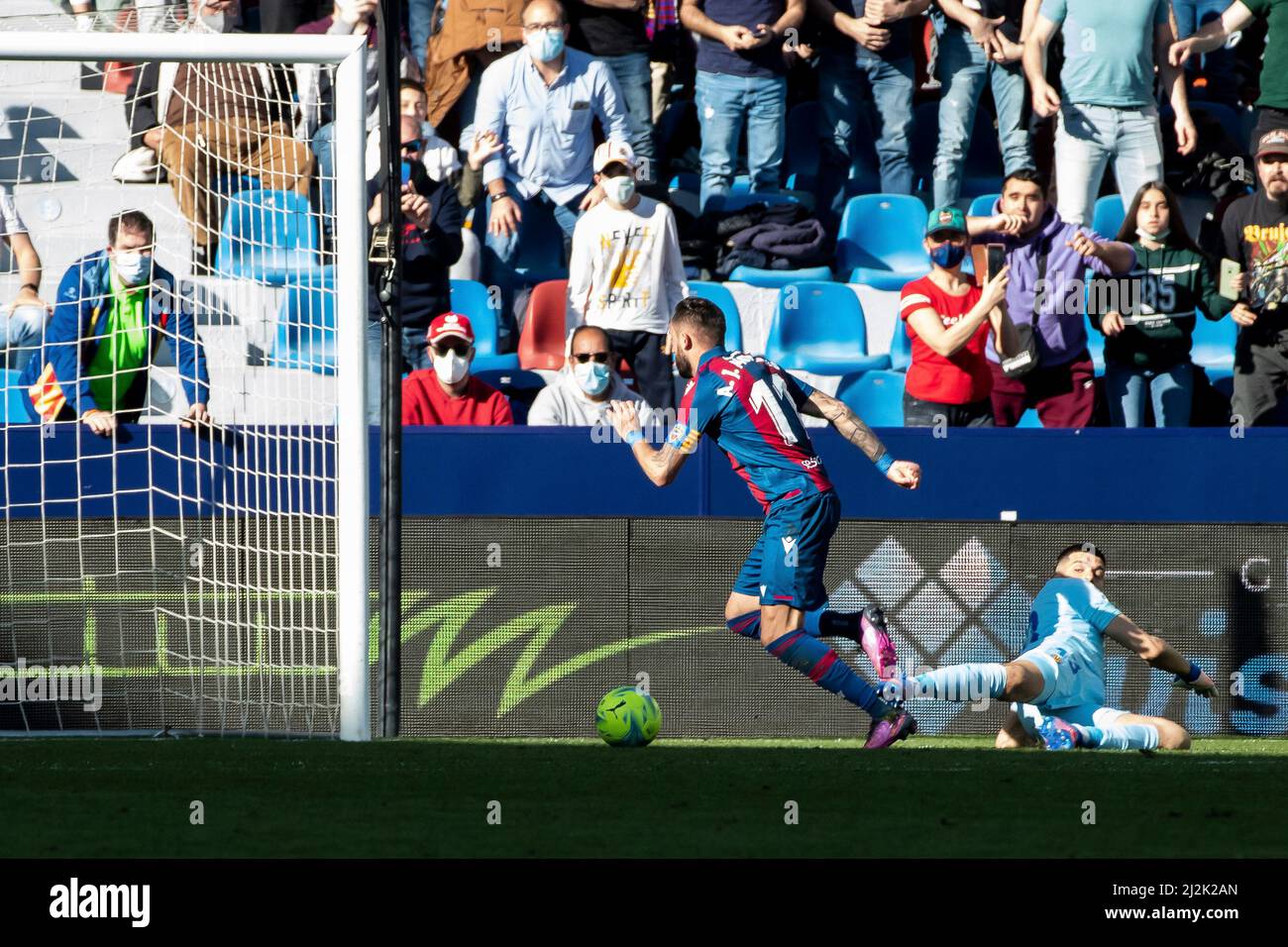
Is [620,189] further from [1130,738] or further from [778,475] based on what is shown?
[1130,738]

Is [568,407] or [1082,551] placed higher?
[568,407]

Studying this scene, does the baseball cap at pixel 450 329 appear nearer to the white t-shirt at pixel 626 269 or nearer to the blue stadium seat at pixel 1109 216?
the white t-shirt at pixel 626 269

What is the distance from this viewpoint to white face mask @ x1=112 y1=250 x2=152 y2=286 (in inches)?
342

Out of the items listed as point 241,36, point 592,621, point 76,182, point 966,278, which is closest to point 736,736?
point 592,621

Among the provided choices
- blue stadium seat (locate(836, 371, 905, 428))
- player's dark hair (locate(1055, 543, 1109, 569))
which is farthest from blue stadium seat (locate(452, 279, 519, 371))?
player's dark hair (locate(1055, 543, 1109, 569))

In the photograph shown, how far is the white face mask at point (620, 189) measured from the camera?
11.0 m

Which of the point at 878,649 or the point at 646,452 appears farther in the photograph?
the point at 646,452

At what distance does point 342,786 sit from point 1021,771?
2264 millimetres

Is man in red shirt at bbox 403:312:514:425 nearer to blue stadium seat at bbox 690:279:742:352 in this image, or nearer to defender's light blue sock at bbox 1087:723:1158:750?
blue stadium seat at bbox 690:279:742:352

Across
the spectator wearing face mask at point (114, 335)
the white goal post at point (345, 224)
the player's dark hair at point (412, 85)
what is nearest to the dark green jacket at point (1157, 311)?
the player's dark hair at point (412, 85)

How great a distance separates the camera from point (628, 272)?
10.9 m

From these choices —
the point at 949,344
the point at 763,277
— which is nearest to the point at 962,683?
the point at 949,344

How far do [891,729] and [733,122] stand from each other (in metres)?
5.69

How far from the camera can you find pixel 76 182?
1075 centimetres
